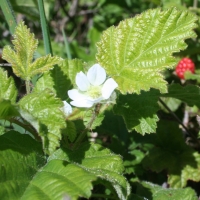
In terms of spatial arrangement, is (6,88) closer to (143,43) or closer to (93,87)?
(93,87)

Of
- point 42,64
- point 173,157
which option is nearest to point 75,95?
point 42,64

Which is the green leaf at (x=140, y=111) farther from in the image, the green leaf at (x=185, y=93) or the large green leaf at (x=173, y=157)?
the large green leaf at (x=173, y=157)

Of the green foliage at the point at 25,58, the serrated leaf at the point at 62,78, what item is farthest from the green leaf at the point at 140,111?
the green foliage at the point at 25,58

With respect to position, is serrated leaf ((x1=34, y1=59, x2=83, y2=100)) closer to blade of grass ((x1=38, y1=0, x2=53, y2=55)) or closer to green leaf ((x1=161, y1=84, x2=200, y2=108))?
blade of grass ((x1=38, y1=0, x2=53, y2=55))

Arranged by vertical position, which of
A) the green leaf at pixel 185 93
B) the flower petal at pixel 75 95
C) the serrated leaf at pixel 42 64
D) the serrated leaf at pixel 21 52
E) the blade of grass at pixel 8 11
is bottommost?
the green leaf at pixel 185 93

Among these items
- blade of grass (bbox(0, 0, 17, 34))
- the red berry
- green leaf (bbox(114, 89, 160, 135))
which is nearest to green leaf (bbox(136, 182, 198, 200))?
green leaf (bbox(114, 89, 160, 135))

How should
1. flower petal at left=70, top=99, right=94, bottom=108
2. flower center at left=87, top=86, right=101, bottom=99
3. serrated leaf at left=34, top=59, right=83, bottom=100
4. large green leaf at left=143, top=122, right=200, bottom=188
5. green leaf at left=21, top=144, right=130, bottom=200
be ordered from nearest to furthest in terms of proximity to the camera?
green leaf at left=21, top=144, right=130, bottom=200, flower petal at left=70, top=99, right=94, bottom=108, flower center at left=87, top=86, right=101, bottom=99, serrated leaf at left=34, top=59, right=83, bottom=100, large green leaf at left=143, top=122, right=200, bottom=188
